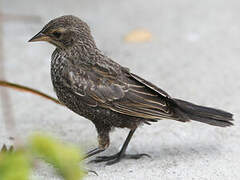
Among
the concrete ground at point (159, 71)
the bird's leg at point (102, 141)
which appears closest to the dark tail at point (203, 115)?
the concrete ground at point (159, 71)

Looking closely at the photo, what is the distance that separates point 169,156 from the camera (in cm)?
398

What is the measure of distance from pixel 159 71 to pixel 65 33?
191 cm

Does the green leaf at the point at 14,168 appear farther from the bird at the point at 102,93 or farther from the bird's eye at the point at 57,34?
the bird's eye at the point at 57,34

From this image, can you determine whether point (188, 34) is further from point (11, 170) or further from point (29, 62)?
point (11, 170)

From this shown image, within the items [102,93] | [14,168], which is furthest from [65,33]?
[14,168]

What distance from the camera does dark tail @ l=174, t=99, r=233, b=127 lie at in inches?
155

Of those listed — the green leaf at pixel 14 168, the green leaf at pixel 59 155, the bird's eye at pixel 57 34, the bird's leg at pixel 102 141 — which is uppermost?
the bird's eye at pixel 57 34

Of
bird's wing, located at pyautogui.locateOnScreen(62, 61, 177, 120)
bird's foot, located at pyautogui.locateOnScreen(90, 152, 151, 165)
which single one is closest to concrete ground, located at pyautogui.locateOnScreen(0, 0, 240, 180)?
bird's foot, located at pyautogui.locateOnScreen(90, 152, 151, 165)

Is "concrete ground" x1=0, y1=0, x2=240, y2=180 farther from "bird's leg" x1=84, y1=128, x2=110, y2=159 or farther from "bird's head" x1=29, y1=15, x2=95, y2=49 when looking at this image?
"bird's head" x1=29, y1=15, x2=95, y2=49

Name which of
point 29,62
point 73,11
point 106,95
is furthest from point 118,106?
point 73,11

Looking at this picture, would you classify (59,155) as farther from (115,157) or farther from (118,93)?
(115,157)

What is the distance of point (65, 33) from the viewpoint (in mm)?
3932

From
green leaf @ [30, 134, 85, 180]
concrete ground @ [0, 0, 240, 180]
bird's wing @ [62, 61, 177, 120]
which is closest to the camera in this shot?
green leaf @ [30, 134, 85, 180]

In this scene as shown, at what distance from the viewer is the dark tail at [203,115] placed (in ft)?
12.9
